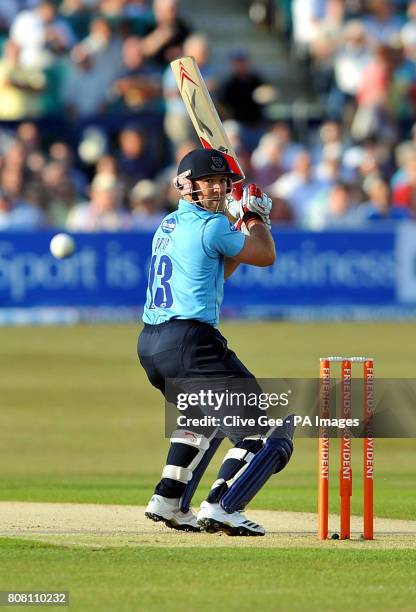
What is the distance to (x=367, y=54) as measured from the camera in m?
23.8

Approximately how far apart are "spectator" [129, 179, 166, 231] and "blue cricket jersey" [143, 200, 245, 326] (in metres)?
12.8

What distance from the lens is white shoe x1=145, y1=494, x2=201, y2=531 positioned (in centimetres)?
773

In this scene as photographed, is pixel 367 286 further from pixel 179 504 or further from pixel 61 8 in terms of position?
pixel 179 504

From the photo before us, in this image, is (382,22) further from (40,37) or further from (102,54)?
(40,37)

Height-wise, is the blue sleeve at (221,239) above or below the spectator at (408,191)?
below

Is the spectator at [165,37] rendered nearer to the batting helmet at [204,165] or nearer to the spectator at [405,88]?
the spectator at [405,88]

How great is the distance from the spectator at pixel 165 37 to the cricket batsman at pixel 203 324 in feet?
50.4

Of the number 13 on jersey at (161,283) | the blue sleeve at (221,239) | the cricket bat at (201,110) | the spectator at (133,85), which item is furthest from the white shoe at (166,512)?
the spectator at (133,85)

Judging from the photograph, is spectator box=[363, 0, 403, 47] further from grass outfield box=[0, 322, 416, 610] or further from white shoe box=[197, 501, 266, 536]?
white shoe box=[197, 501, 266, 536]

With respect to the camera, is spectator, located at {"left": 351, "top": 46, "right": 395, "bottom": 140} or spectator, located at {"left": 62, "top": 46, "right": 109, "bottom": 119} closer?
spectator, located at {"left": 62, "top": 46, "right": 109, "bottom": 119}

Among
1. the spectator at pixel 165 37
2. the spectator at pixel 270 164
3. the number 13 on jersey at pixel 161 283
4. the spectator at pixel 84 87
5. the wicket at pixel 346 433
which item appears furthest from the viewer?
the spectator at pixel 165 37

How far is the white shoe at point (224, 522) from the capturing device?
7.64 metres

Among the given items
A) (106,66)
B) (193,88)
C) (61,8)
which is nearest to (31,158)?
(106,66)

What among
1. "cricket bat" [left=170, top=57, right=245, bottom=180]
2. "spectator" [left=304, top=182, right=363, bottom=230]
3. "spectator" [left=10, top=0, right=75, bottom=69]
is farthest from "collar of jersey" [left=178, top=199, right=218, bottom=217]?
"spectator" [left=10, top=0, right=75, bottom=69]
